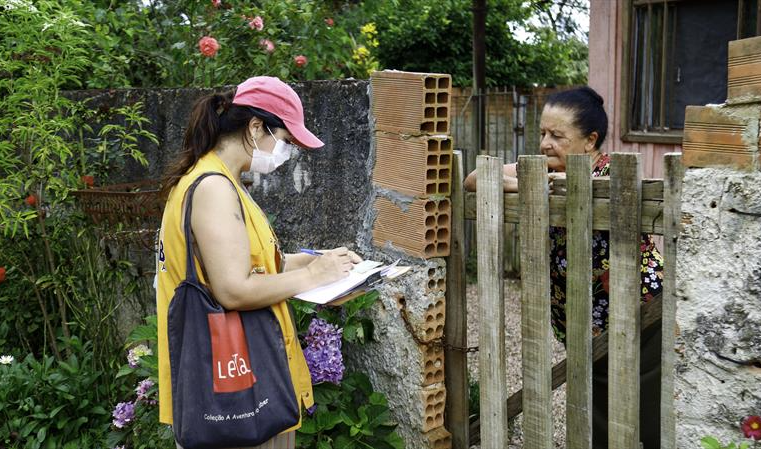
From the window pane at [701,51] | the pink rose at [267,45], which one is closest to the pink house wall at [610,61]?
the window pane at [701,51]

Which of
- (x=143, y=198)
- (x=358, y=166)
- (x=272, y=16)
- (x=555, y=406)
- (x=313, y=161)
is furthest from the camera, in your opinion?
(x=272, y=16)

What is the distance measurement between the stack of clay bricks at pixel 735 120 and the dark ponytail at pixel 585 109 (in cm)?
96

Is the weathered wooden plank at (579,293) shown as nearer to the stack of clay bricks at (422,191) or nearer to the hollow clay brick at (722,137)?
the hollow clay brick at (722,137)

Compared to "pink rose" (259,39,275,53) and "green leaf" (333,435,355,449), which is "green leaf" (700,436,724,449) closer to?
"green leaf" (333,435,355,449)

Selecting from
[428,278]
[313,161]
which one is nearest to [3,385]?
[313,161]

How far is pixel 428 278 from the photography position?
313 centimetres

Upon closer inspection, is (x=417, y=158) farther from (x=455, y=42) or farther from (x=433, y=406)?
(x=455, y=42)

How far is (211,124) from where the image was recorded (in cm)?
252

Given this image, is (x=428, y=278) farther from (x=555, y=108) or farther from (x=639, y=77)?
(x=639, y=77)

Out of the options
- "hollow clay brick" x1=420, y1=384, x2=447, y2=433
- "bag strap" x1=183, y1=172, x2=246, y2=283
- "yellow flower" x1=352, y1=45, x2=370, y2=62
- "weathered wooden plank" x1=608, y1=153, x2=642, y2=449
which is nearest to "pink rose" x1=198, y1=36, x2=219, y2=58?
"yellow flower" x1=352, y1=45, x2=370, y2=62

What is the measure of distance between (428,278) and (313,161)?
84 cm

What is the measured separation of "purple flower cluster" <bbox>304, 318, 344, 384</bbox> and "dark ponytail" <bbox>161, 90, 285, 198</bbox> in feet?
3.10

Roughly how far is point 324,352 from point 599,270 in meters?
1.04

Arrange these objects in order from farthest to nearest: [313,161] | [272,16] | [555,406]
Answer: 1. [272,16]
2. [555,406]
3. [313,161]
